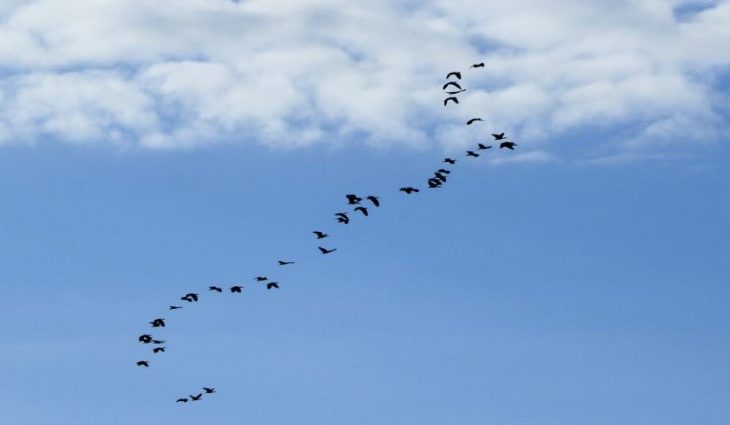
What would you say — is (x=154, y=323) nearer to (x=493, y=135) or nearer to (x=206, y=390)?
(x=206, y=390)

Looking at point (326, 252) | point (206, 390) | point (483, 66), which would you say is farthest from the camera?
point (206, 390)

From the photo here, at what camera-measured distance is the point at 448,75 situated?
145 meters

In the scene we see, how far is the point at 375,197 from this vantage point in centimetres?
14275

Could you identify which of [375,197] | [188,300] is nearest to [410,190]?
[375,197]

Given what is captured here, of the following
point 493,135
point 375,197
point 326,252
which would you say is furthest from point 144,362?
point 493,135

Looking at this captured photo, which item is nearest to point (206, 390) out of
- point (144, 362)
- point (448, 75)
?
point (144, 362)

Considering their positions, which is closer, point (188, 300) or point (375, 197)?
point (375, 197)

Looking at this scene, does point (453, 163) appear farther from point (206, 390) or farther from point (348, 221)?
point (206, 390)

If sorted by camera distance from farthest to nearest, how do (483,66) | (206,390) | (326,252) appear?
(206,390) → (326,252) → (483,66)

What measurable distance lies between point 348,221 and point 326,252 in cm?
701

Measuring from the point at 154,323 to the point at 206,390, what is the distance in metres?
12.3

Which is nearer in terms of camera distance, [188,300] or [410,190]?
[410,190]

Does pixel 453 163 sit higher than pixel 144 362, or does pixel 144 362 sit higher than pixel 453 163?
pixel 453 163

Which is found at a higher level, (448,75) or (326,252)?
(448,75)
